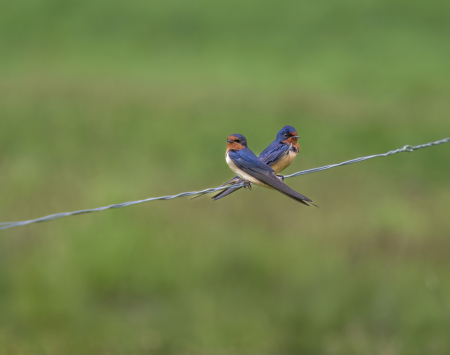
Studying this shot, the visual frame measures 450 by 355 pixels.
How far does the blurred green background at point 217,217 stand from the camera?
307 inches

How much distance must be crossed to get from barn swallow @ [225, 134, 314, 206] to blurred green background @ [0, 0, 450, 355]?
406cm

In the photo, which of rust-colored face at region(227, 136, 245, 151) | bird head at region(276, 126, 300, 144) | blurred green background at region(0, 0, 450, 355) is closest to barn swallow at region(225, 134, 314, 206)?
rust-colored face at region(227, 136, 245, 151)

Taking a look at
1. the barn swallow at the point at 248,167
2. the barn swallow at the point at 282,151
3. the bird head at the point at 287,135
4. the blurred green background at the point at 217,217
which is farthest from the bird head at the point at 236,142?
the blurred green background at the point at 217,217

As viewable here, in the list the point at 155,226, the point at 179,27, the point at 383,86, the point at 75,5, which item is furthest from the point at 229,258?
the point at 75,5

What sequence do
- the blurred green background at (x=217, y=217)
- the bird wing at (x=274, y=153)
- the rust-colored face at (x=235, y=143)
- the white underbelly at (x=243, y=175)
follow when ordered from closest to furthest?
1. the white underbelly at (x=243, y=175)
2. the rust-colored face at (x=235, y=143)
3. the bird wing at (x=274, y=153)
4. the blurred green background at (x=217, y=217)

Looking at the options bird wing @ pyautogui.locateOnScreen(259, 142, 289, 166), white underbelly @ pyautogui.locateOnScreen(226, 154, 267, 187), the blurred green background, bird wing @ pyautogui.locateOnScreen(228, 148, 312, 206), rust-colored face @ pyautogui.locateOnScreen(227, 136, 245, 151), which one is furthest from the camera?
the blurred green background

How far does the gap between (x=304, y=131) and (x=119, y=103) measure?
700 cm

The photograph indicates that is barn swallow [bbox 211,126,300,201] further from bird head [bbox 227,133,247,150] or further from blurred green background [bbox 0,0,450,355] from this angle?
blurred green background [bbox 0,0,450,355]

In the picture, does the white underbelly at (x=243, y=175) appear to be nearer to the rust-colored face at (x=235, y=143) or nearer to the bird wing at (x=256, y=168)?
the bird wing at (x=256, y=168)

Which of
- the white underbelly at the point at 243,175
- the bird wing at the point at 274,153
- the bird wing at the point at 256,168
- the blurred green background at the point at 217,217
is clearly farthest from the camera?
the blurred green background at the point at 217,217

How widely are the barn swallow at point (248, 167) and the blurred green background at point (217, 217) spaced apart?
4057 mm

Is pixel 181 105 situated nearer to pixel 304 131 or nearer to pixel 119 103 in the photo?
pixel 119 103

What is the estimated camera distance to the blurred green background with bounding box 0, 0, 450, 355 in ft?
25.6

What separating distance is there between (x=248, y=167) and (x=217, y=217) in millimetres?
6946
